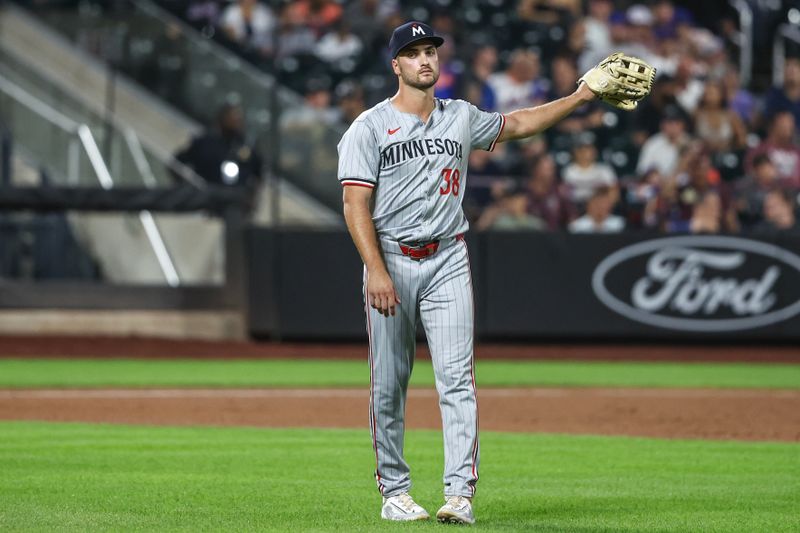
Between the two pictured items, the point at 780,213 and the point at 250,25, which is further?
the point at 250,25

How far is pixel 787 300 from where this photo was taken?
16250 millimetres

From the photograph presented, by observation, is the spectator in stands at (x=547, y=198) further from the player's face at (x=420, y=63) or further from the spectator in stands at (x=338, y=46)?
the player's face at (x=420, y=63)

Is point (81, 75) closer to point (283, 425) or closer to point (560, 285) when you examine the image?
point (560, 285)

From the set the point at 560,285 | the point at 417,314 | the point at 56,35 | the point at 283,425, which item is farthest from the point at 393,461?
the point at 56,35

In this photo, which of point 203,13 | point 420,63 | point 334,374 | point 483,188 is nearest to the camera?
point 420,63

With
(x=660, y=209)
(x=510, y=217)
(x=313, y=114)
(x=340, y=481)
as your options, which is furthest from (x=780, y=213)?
(x=340, y=481)

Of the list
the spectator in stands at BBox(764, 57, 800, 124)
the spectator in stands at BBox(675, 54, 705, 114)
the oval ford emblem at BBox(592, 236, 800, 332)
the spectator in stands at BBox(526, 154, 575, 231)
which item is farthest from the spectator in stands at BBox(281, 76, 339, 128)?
the spectator in stands at BBox(764, 57, 800, 124)

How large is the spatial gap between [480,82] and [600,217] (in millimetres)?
2572

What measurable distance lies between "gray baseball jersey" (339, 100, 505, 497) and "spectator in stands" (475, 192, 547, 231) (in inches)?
417

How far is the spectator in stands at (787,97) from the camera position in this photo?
18016mm

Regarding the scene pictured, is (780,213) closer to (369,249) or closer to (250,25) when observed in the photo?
(250,25)

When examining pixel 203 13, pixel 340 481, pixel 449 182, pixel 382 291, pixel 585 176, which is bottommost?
pixel 340 481

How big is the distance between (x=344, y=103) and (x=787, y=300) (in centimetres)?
611

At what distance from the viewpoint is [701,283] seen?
1633cm
